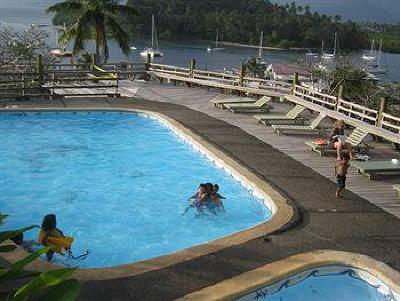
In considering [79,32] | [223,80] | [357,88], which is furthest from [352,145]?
[79,32]

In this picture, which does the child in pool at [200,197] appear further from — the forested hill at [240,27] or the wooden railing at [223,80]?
the forested hill at [240,27]

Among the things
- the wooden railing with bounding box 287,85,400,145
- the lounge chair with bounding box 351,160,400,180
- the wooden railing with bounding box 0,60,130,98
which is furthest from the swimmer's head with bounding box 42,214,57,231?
the wooden railing with bounding box 0,60,130,98

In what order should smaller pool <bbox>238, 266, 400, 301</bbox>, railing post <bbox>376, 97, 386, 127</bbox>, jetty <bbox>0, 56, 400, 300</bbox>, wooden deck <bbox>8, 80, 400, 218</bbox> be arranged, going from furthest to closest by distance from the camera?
railing post <bbox>376, 97, 386, 127</bbox> → wooden deck <bbox>8, 80, 400, 218</bbox> → smaller pool <bbox>238, 266, 400, 301</bbox> → jetty <bbox>0, 56, 400, 300</bbox>

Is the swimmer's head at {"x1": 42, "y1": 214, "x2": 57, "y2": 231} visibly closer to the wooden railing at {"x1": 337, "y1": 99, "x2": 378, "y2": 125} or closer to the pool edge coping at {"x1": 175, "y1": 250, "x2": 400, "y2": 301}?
the pool edge coping at {"x1": 175, "y1": 250, "x2": 400, "y2": 301}

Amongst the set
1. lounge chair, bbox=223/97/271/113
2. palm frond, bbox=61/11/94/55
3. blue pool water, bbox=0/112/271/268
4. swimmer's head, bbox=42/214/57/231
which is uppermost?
palm frond, bbox=61/11/94/55

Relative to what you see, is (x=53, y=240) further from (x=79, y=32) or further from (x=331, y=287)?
(x=79, y=32)

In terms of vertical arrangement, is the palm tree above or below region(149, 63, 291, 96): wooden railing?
above

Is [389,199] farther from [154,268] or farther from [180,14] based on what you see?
[180,14]

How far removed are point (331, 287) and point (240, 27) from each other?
137m

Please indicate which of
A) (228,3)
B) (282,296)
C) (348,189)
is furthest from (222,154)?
(228,3)

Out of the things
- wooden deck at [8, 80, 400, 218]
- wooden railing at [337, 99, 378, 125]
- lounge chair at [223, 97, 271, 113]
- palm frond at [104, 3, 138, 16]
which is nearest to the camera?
wooden deck at [8, 80, 400, 218]

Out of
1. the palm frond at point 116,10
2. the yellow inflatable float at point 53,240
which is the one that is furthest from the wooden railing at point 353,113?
the palm frond at point 116,10

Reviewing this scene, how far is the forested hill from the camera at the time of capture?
13338 centimetres

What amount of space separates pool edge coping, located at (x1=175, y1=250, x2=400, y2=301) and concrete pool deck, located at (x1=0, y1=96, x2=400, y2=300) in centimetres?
16
